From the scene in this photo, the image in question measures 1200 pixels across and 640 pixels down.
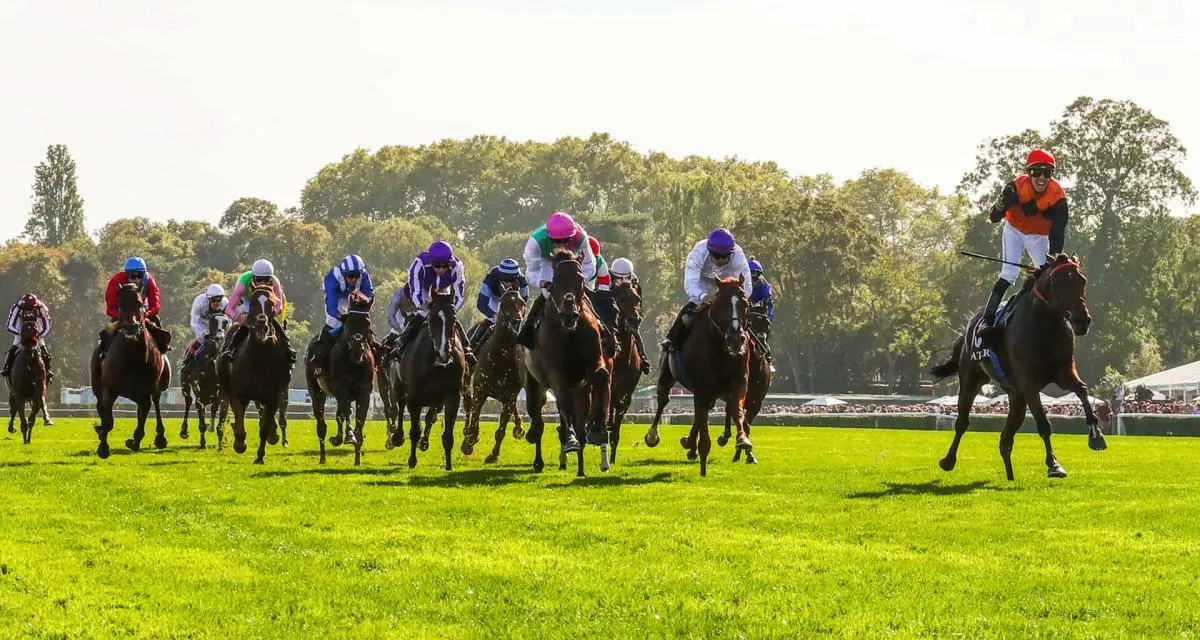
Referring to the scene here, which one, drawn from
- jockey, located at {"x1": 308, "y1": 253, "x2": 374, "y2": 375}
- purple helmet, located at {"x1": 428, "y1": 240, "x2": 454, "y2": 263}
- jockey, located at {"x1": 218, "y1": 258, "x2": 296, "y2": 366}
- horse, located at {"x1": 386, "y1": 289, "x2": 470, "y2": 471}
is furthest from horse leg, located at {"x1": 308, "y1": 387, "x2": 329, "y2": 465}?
purple helmet, located at {"x1": 428, "y1": 240, "x2": 454, "y2": 263}

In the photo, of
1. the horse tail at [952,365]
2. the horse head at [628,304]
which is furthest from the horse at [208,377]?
the horse tail at [952,365]

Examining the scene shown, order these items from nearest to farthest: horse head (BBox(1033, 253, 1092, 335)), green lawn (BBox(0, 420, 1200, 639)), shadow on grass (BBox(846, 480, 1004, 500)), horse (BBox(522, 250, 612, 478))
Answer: green lawn (BBox(0, 420, 1200, 639))
shadow on grass (BBox(846, 480, 1004, 500))
horse head (BBox(1033, 253, 1092, 335))
horse (BBox(522, 250, 612, 478))

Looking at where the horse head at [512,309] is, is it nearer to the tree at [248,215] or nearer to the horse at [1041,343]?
the horse at [1041,343]

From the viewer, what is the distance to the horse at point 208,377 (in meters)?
27.4

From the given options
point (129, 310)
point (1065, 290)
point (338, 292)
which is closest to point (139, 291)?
point (129, 310)

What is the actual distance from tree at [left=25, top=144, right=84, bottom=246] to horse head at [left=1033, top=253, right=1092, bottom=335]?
13015 centimetres

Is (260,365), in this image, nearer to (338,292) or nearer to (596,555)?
(338,292)

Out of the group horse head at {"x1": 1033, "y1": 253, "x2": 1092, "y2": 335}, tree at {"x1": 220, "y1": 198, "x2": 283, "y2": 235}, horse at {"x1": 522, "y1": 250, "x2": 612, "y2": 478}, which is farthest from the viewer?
tree at {"x1": 220, "y1": 198, "x2": 283, "y2": 235}

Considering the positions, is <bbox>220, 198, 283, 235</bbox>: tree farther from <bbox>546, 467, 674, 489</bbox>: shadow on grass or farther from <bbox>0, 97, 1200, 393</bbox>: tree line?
<bbox>546, 467, 674, 489</bbox>: shadow on grass

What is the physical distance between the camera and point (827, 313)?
91.1 metres

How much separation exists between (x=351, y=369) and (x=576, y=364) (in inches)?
221

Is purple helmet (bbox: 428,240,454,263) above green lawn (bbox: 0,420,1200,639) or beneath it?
above

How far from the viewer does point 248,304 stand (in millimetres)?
25172

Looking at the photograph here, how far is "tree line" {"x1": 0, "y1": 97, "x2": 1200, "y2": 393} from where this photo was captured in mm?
82250
